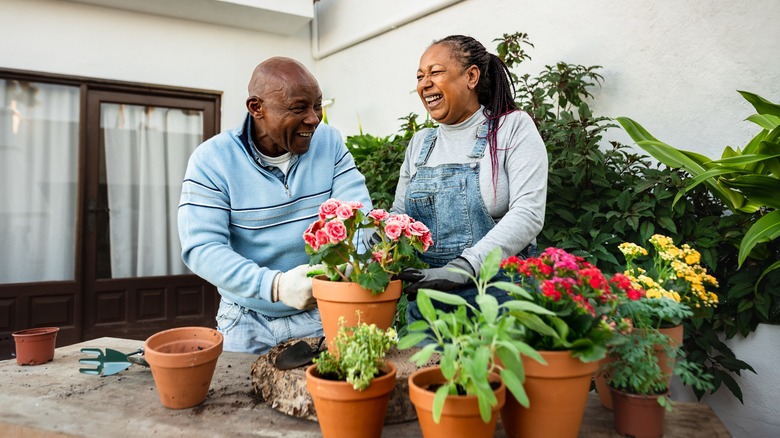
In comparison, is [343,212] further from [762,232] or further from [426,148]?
[762,232]

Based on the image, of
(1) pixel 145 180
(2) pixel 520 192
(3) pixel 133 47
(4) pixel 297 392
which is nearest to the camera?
(4) pixel 297 392

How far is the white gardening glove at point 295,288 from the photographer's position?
1463mm

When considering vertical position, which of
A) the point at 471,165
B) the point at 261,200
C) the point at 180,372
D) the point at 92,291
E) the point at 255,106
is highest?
the point at 255,106

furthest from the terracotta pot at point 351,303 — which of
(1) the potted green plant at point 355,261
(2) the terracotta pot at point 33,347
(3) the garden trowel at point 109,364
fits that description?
(2) the terracotta pot at point 33,347

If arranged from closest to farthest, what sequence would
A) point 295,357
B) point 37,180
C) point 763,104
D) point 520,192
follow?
point 295,357
point 520,192
point 763,104
point 37,180

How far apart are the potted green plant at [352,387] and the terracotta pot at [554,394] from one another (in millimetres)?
267

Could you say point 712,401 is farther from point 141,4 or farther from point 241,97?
point 141,4

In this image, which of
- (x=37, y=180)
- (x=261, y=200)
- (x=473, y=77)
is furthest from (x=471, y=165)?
(x=37, y=180)

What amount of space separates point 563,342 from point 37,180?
Answer: 559cm

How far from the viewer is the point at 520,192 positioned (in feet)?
5.16

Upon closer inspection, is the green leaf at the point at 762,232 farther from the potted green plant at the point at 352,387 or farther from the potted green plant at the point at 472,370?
the potted green plant at the point at 352,387

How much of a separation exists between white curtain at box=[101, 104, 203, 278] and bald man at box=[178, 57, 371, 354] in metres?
4.02

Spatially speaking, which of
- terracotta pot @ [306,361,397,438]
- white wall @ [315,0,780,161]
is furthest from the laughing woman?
white wall @ [315,0,780,161]

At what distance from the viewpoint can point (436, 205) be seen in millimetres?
1766
